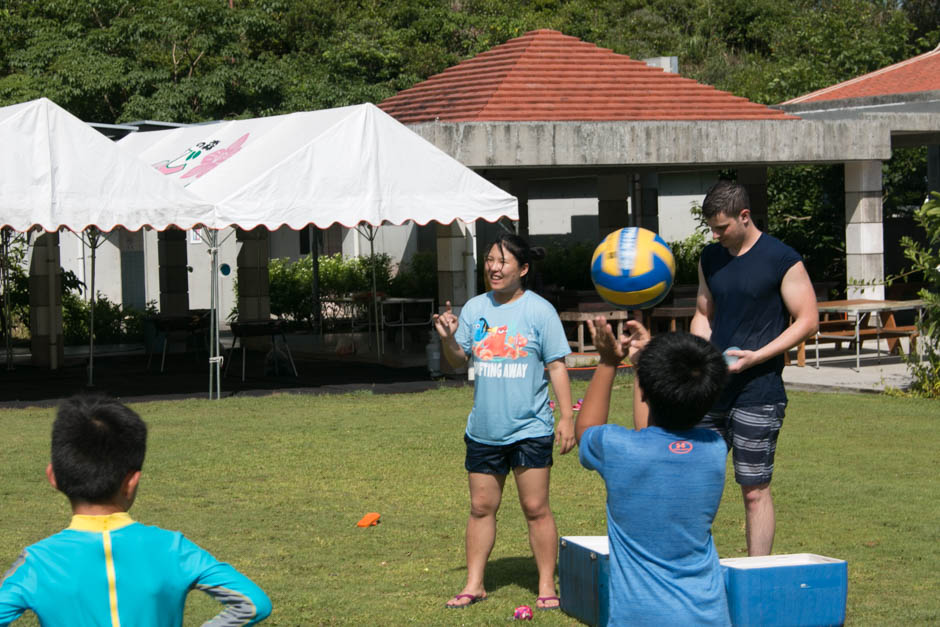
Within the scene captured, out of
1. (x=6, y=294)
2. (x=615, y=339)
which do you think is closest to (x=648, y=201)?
(x=6, y=294)

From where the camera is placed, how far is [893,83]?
86.7 feet

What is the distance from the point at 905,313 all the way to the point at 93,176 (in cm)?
1614

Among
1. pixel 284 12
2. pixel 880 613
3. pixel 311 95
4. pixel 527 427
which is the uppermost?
pixel 284 12

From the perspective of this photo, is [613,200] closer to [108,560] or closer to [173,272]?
[173,272]

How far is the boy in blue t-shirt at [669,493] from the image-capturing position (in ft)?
12.5

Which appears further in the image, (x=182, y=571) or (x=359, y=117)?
(x=359, y=117)

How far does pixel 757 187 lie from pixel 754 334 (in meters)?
19.1

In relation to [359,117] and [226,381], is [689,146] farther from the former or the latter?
[226,381]

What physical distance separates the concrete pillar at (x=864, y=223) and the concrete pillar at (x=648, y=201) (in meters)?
7.65

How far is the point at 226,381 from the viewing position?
1709cm

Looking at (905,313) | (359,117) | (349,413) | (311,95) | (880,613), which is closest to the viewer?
(880,613)

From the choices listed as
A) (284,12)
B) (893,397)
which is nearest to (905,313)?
(893,397)

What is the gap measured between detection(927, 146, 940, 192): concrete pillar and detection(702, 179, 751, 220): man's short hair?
752 inches

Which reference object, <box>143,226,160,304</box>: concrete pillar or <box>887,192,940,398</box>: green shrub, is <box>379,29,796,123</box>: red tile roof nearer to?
<box>887,192,940,398</box>: green shrub
